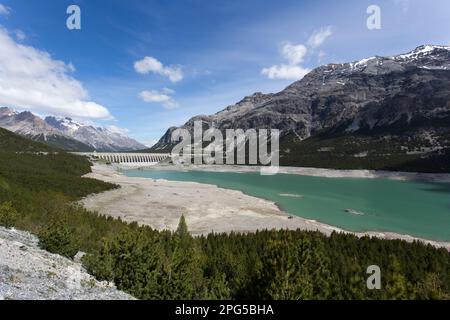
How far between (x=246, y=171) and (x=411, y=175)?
270 ft

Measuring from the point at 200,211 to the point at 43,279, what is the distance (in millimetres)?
48837

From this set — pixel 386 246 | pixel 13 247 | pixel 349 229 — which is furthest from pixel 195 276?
pixel 349 229

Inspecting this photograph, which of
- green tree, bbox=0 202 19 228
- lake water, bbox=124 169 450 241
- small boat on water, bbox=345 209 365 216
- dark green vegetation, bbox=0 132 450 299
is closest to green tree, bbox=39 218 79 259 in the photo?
dark green vegetation, bbox=0 132 450 299

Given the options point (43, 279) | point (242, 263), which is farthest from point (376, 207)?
point (43, 279)

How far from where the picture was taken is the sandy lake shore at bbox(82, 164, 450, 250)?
57.9 metres

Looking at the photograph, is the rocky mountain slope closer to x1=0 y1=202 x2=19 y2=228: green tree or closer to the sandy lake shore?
x1=0 y1=202 x2=19 y2=228: green tree

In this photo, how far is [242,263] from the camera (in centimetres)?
3178

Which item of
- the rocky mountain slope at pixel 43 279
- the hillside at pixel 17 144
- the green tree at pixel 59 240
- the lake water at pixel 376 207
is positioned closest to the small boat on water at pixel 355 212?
the lake water at pixel 376 207

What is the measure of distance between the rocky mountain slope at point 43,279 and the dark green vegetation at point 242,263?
6.43 ft

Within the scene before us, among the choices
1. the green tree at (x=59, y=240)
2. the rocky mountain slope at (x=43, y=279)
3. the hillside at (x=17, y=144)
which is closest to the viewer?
the rocky mountain slope at (x=43, y=279)

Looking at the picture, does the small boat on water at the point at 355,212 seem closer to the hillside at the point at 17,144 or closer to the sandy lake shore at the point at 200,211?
the sandy lake shore at the point at 200,211

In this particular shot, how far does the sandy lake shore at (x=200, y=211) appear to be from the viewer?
57.9 m

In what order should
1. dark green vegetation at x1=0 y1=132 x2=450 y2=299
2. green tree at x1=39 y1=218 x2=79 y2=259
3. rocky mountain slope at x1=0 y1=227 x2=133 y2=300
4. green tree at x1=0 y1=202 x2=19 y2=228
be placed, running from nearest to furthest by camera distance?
rocky mountain slope at x1=0 y1=227 x2=133 y2=300, dark green vegetation at x1=0 y1=132 x2=450 y2=299, green tree at x1=39 y1=218 x2=79 y2=259, green tree at x1=0 y1=202 x2=19 y2=228

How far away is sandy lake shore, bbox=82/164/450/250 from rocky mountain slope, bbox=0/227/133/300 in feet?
92.5
